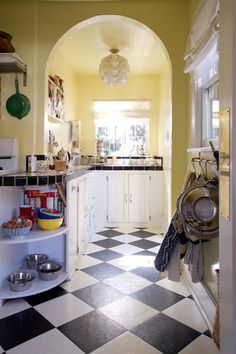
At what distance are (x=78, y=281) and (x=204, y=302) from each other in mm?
1044

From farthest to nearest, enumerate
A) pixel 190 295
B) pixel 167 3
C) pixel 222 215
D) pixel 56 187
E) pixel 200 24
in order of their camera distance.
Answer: pixel 167 3 → pixel 56 187 → pixel 190 295 → pixel 200 24 → pixel 222 215

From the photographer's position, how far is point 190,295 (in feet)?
7.36

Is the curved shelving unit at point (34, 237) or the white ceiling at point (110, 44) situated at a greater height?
the white ceiling at point (110, 44)

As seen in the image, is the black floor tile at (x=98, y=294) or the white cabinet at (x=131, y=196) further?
the white cabinet at (x=131, y=196)

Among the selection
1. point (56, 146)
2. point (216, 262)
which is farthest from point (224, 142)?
point (56, 146)

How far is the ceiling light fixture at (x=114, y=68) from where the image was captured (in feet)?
11.3

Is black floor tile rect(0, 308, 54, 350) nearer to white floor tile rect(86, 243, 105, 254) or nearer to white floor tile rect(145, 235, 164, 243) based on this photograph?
white floor tile rect(86, 243, 105, 254)

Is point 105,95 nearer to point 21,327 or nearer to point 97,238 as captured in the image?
point 97,238

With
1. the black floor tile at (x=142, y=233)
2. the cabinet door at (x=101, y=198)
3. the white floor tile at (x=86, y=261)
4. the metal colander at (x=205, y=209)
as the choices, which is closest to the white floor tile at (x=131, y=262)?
the white floor tile at (x=86, y=261)

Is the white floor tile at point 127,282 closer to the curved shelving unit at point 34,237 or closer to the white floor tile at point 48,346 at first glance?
the curved shelving unit at point 34,237

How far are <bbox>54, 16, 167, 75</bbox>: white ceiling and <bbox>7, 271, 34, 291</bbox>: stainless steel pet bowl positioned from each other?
203 centimetres

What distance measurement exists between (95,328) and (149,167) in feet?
9.31

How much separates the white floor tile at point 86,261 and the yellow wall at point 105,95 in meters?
2.34

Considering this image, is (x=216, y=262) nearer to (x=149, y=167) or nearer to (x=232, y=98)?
(x=232, y=98)
